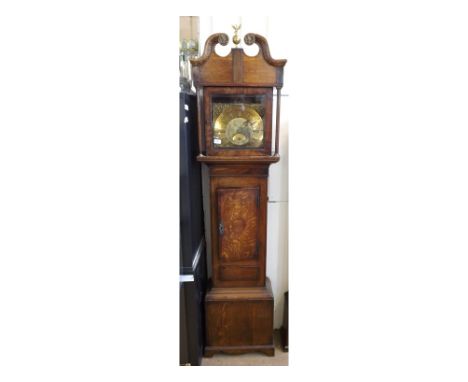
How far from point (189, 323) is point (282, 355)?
463 millimetres

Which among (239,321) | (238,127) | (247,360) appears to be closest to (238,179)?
(238,127)

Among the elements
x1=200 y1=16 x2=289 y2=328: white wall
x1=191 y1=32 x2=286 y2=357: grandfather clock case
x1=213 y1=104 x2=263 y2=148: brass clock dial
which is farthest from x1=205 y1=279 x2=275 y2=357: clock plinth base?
x1=213 y1=104 x2=263 y2=148: brass clock dial

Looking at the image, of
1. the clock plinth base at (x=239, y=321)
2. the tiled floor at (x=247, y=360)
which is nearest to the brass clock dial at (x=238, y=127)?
the clock plinth base at (x=239, y=321)

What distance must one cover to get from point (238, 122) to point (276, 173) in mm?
342

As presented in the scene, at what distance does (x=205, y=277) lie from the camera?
4.63ft

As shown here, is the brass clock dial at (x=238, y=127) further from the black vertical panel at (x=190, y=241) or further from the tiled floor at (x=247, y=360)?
the tiled floor at (x=247, y=360)

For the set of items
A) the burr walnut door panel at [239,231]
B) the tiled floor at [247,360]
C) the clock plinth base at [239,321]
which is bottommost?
the tiled floor at [247,360]

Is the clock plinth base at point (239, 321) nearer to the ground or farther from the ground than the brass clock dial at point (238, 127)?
nearer to the ground

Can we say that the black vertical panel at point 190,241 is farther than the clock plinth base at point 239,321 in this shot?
No

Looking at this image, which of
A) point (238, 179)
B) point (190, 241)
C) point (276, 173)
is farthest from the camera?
point (276, 173)

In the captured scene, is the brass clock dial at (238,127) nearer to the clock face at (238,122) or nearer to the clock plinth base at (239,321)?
the clock face at (238,122)

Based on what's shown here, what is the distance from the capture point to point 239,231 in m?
1.27

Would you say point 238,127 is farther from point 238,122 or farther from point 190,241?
point 190,241

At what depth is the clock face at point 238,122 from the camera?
1171 millimetres
